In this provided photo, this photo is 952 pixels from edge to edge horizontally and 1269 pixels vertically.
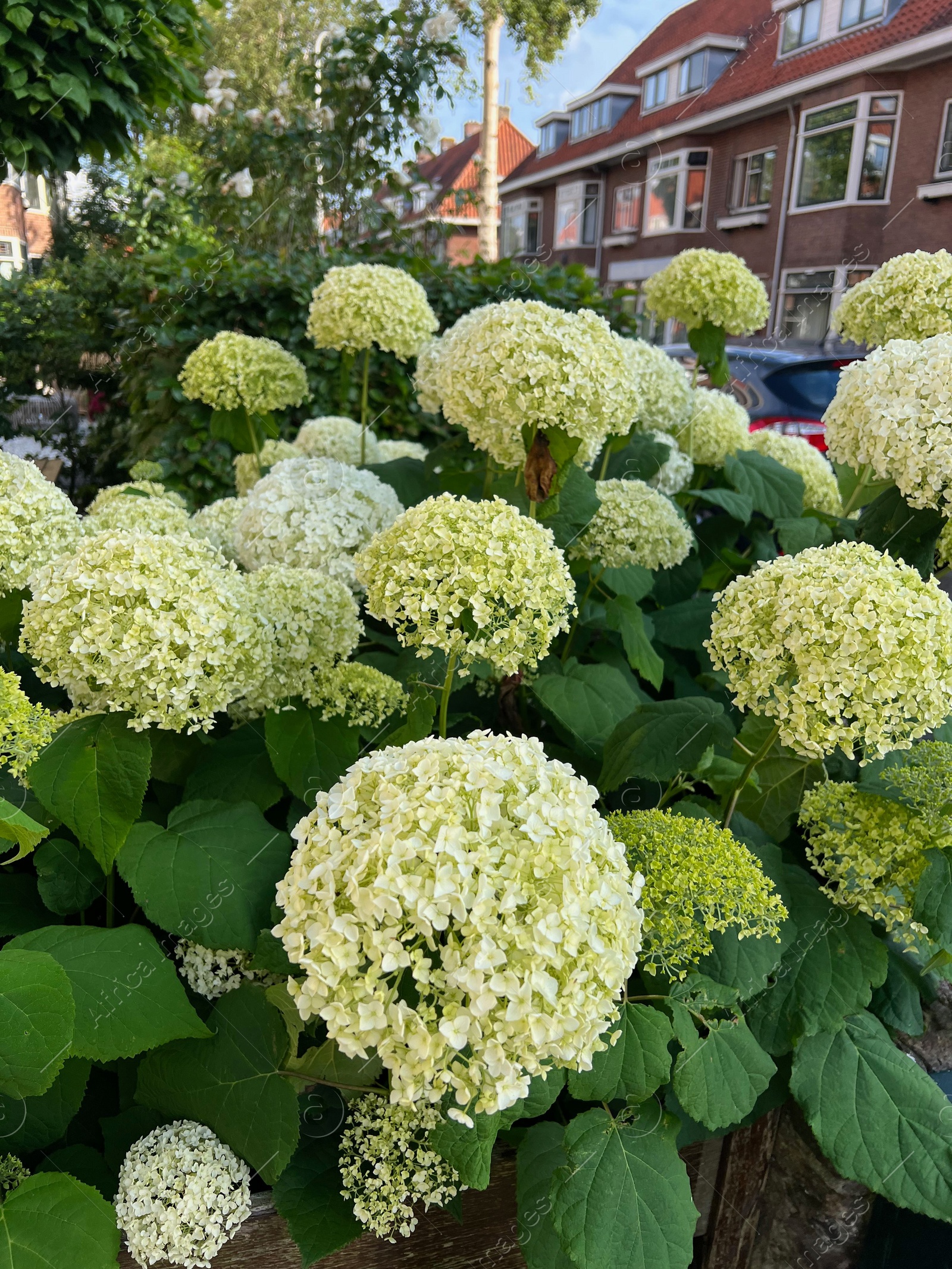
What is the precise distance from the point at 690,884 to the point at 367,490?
1210 mm

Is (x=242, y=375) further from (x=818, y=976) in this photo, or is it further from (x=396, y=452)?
(x=818, y=976)

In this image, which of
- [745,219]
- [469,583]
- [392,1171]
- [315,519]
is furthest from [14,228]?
[392,1171]

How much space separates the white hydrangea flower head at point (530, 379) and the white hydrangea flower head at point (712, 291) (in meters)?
0.81

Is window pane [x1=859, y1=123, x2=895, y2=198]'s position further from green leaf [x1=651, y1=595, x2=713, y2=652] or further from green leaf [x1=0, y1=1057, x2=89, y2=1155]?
green leaf [x1=0, y1=1057, x2=89, y2=1155]

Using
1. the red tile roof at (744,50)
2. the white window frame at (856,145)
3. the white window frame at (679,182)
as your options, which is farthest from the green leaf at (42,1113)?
the white window frame at (679,182)

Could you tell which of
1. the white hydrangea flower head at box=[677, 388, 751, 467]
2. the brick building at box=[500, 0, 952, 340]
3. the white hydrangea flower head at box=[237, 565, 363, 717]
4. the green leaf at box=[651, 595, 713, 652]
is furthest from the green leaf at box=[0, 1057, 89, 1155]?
the brick building at box=[500, 0, 952, 340]

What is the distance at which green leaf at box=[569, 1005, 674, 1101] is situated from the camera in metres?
1.15

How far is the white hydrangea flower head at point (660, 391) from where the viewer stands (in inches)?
100.0

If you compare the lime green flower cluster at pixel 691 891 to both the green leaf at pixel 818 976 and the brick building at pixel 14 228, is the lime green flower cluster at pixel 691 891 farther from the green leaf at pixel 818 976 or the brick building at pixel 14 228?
the brick building at pixel 14 228

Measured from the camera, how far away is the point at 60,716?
138cm

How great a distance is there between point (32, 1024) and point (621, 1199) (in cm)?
77

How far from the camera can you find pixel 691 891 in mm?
1206

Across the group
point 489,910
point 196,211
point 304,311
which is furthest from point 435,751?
point 196,211

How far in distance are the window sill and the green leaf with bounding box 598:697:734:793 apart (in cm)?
245
